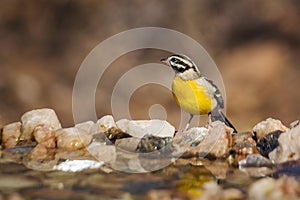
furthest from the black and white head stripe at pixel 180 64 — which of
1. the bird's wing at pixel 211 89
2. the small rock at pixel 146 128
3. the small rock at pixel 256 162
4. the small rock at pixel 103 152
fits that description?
the small rock at pixel 256 162

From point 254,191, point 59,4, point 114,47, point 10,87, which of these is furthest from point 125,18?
point 254,191

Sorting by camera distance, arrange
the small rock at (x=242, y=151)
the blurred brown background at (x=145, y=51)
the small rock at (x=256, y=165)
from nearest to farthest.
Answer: the small rock at (x=256, y=165) < the small rock at (x=242, y=151) < the blurred brown background at (x=145, y=51)

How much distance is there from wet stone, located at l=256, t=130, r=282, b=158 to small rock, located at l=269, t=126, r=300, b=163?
31cm

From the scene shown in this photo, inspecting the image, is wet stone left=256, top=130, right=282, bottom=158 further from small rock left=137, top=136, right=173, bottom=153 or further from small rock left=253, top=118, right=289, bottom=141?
small rock left=137, top=136, right=173, bottom=153

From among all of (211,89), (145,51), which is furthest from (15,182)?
(145,51)

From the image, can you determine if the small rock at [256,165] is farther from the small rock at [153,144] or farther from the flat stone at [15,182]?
the flat stone at [15,182]

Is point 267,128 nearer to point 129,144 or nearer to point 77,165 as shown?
point 129,144

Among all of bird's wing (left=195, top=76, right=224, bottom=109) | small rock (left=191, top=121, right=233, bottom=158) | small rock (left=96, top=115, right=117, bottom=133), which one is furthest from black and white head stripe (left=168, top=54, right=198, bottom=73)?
small rock (left=191, top=121, right=233, bottom=158)

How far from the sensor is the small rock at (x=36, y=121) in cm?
430

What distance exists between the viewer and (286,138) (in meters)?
3.54

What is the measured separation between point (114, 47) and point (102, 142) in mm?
6913

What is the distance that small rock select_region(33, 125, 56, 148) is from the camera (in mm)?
4070

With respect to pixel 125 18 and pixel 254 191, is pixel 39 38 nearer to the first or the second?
pixel 125 18

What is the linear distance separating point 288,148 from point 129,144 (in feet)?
3.68
